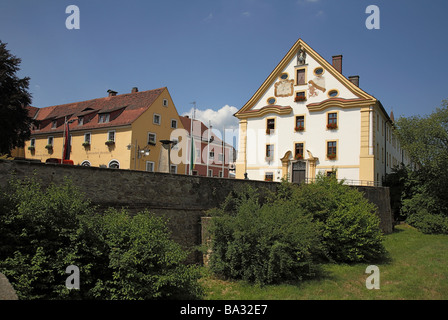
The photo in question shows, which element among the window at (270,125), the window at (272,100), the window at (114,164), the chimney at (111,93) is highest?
the chimney at (111,93)

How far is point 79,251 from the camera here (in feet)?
29.4

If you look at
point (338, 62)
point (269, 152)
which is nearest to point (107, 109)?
point (269, 152)

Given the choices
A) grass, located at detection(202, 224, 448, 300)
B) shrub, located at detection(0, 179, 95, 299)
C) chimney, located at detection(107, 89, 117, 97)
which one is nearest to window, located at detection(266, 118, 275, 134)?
grass, located at detection(202, 224, 448, 300)

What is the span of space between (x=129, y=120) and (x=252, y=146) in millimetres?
12454

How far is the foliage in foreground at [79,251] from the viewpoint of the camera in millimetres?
8195

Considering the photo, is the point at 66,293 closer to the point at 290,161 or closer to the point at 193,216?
the point at 193,216

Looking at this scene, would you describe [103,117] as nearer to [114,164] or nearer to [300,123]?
[114,164]

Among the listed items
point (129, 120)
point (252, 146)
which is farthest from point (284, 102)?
point (129, 120)

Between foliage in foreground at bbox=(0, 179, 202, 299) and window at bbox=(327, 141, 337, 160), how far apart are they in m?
23.2

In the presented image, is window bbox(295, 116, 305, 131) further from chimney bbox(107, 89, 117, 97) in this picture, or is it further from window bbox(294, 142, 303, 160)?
chimney bbox(107, 89, 117, 97)

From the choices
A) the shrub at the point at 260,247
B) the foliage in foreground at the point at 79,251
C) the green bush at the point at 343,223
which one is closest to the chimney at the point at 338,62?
the green bush at the point at 343,223

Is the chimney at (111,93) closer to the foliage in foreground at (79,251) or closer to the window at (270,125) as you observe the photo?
the window at (270,125)

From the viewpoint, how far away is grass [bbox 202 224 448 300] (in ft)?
37.9

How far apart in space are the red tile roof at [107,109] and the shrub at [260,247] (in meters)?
25.9
